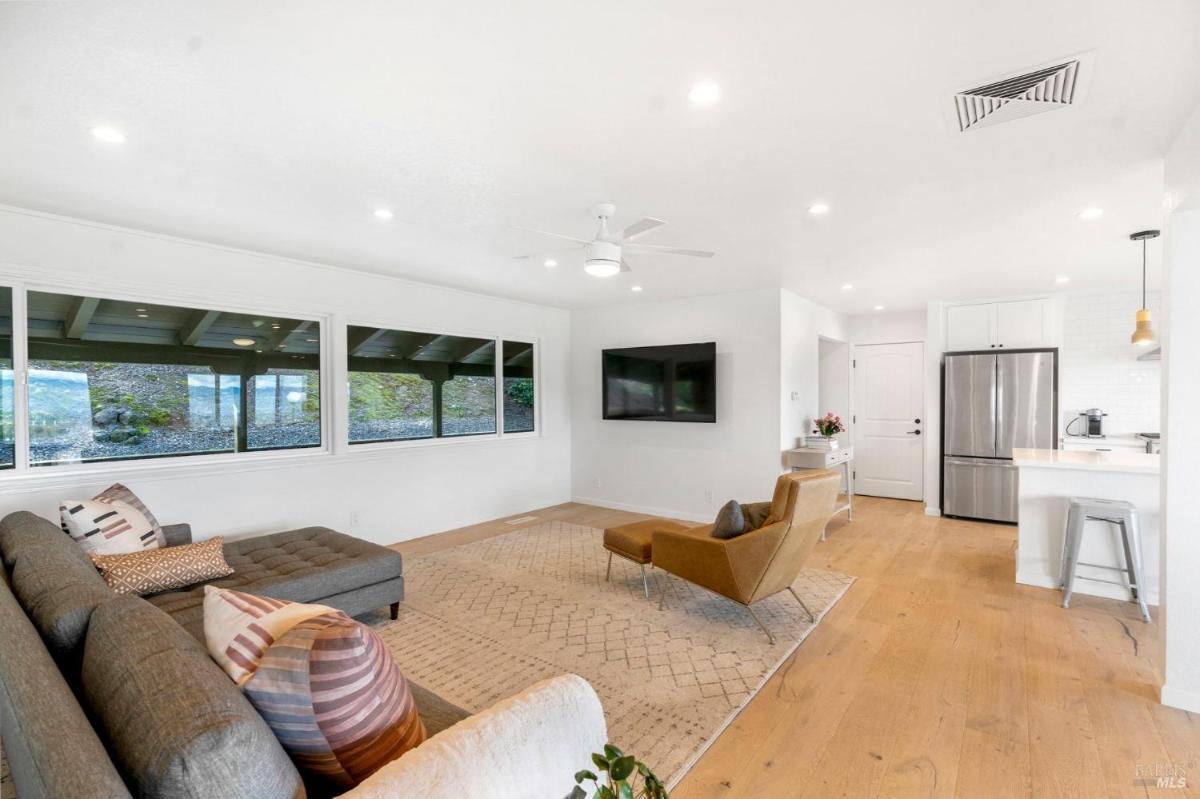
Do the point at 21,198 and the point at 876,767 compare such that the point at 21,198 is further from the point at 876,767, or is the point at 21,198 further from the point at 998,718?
the point at 998,718

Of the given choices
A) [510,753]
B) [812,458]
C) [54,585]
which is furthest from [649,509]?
[510,753]

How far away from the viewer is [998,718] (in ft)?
7.57

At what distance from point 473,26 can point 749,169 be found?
1.44 meters

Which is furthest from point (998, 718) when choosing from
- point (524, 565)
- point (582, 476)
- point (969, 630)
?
point (582, 476)

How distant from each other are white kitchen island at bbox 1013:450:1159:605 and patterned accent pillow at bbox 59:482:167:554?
18.1ft

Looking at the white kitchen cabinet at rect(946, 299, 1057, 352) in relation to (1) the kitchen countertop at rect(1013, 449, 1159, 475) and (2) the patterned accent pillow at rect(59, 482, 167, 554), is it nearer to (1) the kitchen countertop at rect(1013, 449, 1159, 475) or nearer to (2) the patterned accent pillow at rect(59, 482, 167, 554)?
(1) the kitchen countertop at rect(1013, 449, 1159, 475)

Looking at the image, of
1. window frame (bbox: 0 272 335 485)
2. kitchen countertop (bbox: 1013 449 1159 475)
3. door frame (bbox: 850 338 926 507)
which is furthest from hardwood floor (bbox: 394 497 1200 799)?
window frame (bbox: 0 272 335 485)

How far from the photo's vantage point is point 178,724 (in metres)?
0.91

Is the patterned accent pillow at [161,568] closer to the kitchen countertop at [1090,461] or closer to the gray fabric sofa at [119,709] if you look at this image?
the gray fabric sofa at [119,709]

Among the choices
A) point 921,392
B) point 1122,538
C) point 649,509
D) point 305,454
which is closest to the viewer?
point 1122,538

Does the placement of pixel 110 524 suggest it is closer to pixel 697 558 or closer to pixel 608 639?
pixel 608 639

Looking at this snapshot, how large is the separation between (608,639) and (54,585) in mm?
2348

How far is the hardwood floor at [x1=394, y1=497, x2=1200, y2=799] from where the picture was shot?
196 centimetres

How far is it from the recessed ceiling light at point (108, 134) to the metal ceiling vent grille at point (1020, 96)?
3.23m
